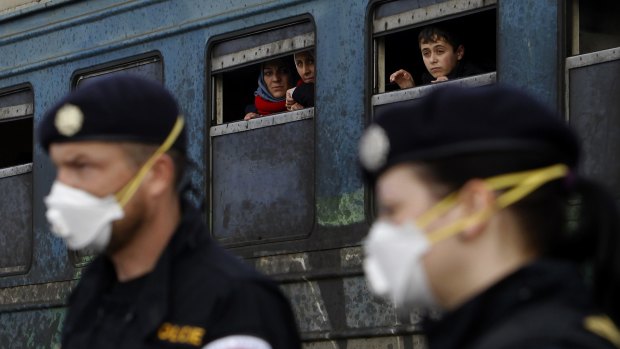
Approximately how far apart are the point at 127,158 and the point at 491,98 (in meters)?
1.18

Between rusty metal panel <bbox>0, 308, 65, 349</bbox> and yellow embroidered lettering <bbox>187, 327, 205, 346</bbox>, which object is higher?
yellow embroidered lettering <bbox>187, 327, 205, 346</bbox>

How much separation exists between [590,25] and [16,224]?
3.86 metres

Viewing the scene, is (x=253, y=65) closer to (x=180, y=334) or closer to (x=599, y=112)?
(x=599, y=112)

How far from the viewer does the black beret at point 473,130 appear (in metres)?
2.59

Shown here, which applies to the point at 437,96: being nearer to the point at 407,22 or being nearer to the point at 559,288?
the point at 559,288

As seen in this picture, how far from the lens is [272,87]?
7.34 m

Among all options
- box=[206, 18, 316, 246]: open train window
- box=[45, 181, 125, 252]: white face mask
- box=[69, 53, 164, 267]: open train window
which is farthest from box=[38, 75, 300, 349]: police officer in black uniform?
box=[69, 53, 164, 267]: open train window

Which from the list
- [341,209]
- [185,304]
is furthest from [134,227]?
[341,209]

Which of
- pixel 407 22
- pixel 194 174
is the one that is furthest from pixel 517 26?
pixel 194 174

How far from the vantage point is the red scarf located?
7.37 m

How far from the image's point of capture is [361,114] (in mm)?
6828

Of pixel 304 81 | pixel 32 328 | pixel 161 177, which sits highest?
pixel 304 81

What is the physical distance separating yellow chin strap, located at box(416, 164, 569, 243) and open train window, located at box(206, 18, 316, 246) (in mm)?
4353

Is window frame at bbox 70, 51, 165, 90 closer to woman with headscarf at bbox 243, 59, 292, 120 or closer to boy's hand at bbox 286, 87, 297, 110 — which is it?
woman with headscarf at bbox 243, 59, 292, 120
